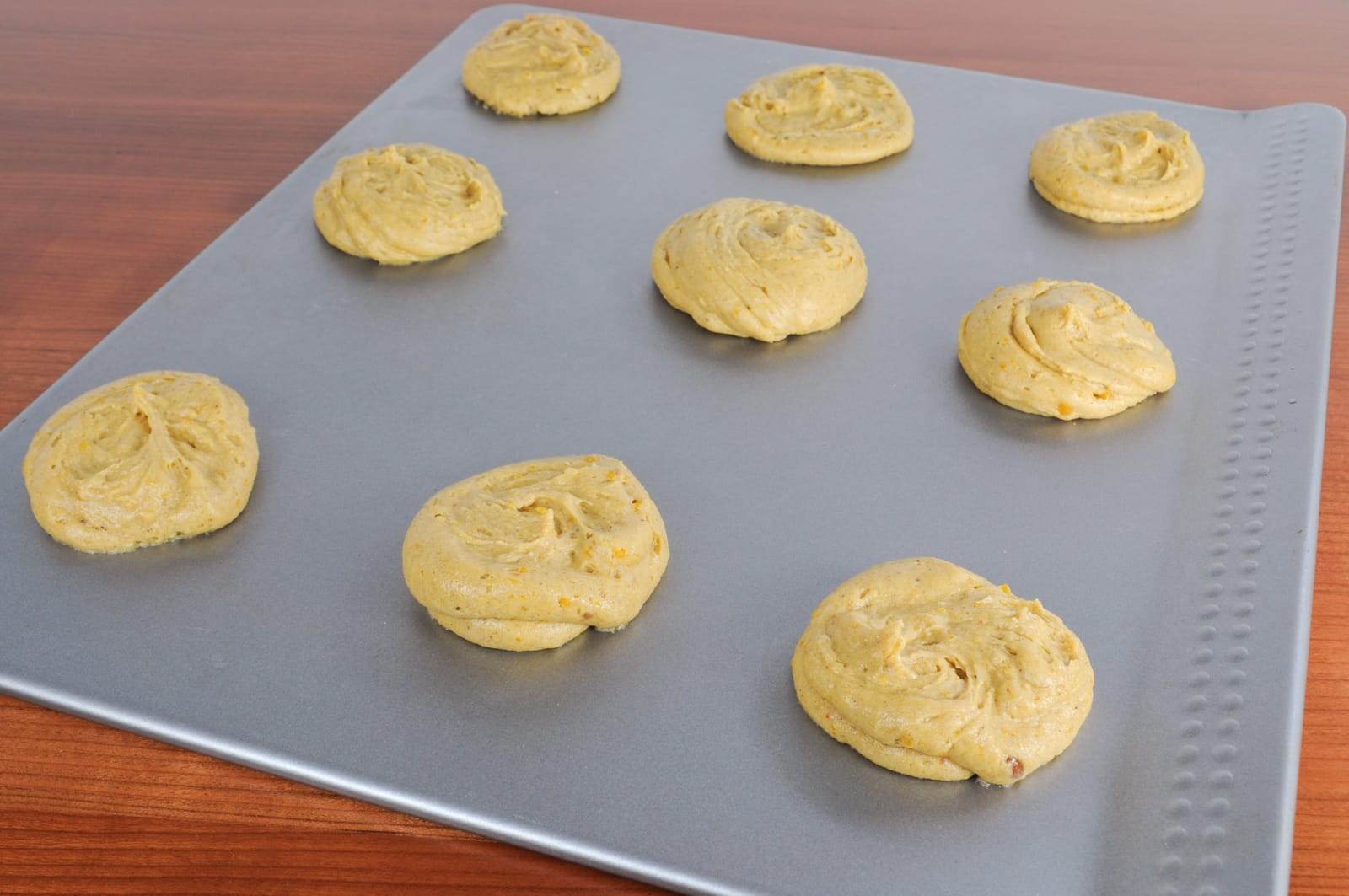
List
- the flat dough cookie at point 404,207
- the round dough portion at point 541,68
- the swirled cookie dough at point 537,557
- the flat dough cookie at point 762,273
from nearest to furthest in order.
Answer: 1. the swirled cookie dough at point 537,557
2. the flat dough cookie at point 762,273
3. the flat dough cookie at point 404,207
4. the round dough portion at point 541,68

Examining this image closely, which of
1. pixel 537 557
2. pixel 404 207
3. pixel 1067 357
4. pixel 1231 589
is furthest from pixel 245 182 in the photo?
pixel 1231 589

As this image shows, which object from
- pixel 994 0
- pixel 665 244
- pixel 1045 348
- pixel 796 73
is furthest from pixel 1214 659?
pixel 994 0

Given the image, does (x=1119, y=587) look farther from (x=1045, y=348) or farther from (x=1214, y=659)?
(x=1045, y=348)

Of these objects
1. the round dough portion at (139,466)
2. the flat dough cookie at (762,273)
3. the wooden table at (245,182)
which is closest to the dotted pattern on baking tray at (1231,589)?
the wooden table at (245,182)

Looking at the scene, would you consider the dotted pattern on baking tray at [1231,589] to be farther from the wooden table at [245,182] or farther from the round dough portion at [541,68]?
the round dough portion at [541,68]

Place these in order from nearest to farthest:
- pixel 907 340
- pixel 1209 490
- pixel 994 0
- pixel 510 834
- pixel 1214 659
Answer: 1. pixel 510 834
2. pixel 1214 659
3. pixel 1209 490
4. pixel 907 340
5. pixel 994 0

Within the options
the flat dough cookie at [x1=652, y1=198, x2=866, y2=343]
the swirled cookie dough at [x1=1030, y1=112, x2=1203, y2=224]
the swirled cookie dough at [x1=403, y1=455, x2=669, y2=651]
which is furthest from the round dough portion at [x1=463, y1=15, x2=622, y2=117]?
the swirled cookie dough at [x1=403, y1=455, x2=669, y2=651]

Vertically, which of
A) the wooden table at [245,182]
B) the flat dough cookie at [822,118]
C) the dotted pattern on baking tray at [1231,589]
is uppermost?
the flat dough cookie at [822,118]
